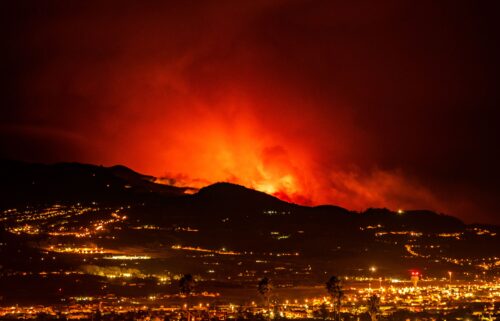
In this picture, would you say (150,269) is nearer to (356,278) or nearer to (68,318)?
(356,278)

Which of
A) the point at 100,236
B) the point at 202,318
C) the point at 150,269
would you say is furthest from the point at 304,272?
the point at 202,318

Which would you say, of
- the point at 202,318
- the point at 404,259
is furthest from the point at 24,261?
the point at 404,259

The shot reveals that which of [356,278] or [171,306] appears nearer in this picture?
[171,306]

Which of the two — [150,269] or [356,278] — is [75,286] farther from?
[356,278]

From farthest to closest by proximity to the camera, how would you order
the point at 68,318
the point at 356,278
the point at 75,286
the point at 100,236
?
the point at 100,236
the point at 356,278
the point at 75,286
the point at 68,318

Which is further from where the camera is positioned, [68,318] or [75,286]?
[75,286]

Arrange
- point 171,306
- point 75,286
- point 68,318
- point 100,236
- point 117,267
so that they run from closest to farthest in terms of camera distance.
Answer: point 68,318, point 171,306, point 75,286, point 117,267, point 100,236

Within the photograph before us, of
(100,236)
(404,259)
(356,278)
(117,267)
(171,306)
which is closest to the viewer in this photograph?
(171,306)

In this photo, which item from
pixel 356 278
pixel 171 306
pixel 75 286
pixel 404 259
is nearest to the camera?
pixel 171 306

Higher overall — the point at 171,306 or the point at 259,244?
the point at 259,244
